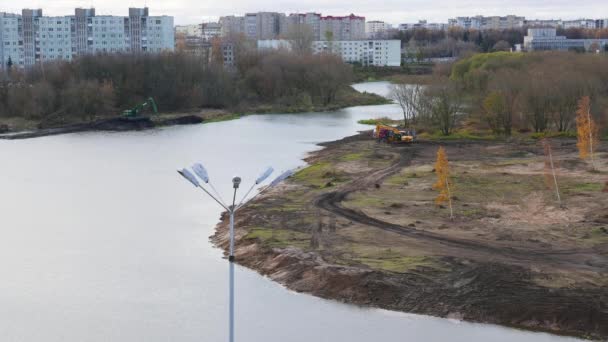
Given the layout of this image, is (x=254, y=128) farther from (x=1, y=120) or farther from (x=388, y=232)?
(x=388, y=232)

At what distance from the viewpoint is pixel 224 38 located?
99125 mm

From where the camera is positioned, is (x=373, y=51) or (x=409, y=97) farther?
(x=373, y=51)

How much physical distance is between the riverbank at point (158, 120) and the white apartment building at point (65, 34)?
929 inches

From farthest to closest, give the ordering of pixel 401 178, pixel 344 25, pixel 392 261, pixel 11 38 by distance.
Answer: pixel 344 25 < pixel 11 38 < pixel 401 178 < pixel 392 261

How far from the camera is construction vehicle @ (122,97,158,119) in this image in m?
48.2

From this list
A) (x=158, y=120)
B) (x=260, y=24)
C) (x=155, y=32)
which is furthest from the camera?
(x=260, y=24)

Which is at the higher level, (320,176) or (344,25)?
(344,25)

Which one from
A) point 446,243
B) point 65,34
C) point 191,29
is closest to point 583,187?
point 446,243

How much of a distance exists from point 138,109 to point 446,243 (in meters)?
35.5

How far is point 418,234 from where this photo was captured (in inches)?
720

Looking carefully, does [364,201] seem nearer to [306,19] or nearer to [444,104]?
[444,104]

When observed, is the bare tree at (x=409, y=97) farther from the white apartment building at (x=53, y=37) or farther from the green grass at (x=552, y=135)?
the white apartment building at (x=53, y=37)

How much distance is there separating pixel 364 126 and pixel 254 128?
5.28 meters

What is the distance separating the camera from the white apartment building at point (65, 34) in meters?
78.0
